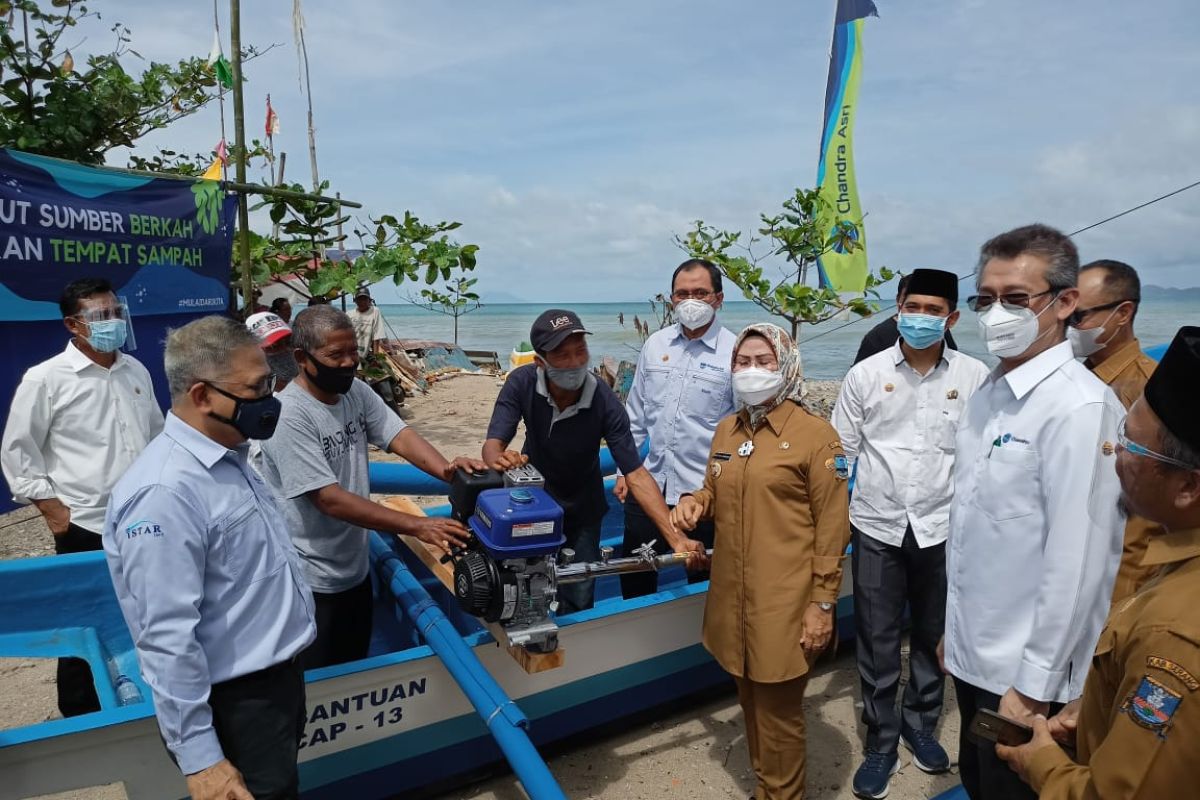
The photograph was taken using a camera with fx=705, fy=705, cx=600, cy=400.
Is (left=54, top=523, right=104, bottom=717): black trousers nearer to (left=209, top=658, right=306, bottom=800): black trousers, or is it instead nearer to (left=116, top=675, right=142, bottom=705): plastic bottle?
(left=116, top=675, right=142, bottom=705): plastic bottle

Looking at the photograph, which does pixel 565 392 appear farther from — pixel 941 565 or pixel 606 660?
pixel 941 565

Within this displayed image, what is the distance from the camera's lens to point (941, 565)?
2691 millimetres

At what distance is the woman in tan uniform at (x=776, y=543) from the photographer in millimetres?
2270

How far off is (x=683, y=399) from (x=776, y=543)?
128 centimetres

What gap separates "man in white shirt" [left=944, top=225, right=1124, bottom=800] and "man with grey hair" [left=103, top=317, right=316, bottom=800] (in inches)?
69.9

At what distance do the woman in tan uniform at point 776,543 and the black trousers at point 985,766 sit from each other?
0.43 m

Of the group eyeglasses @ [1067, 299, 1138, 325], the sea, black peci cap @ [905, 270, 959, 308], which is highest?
black peci cap @ [905, 270, 959, 308]

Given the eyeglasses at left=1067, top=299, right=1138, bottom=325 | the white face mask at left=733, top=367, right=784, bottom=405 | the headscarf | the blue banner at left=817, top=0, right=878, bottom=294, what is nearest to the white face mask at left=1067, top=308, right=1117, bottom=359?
the eyeglasses at left=1067, top=299, right=1138, bottom=325

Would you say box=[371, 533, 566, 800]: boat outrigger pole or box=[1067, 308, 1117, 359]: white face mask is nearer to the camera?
box=[371, 533, 566, 800]: boat outrigger pole

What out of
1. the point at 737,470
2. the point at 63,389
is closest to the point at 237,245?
the point at 63,389

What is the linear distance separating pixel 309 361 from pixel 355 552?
0.73 metres

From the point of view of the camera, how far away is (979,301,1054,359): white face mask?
1879 mm

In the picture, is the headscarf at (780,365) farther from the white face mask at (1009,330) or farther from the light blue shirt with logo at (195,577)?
the light blue shirt with logo at (195,577)

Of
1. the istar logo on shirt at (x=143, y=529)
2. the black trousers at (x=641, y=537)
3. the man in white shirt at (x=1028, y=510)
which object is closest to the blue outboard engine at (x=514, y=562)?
the istar logo on shirt at (x=143, y=529)
